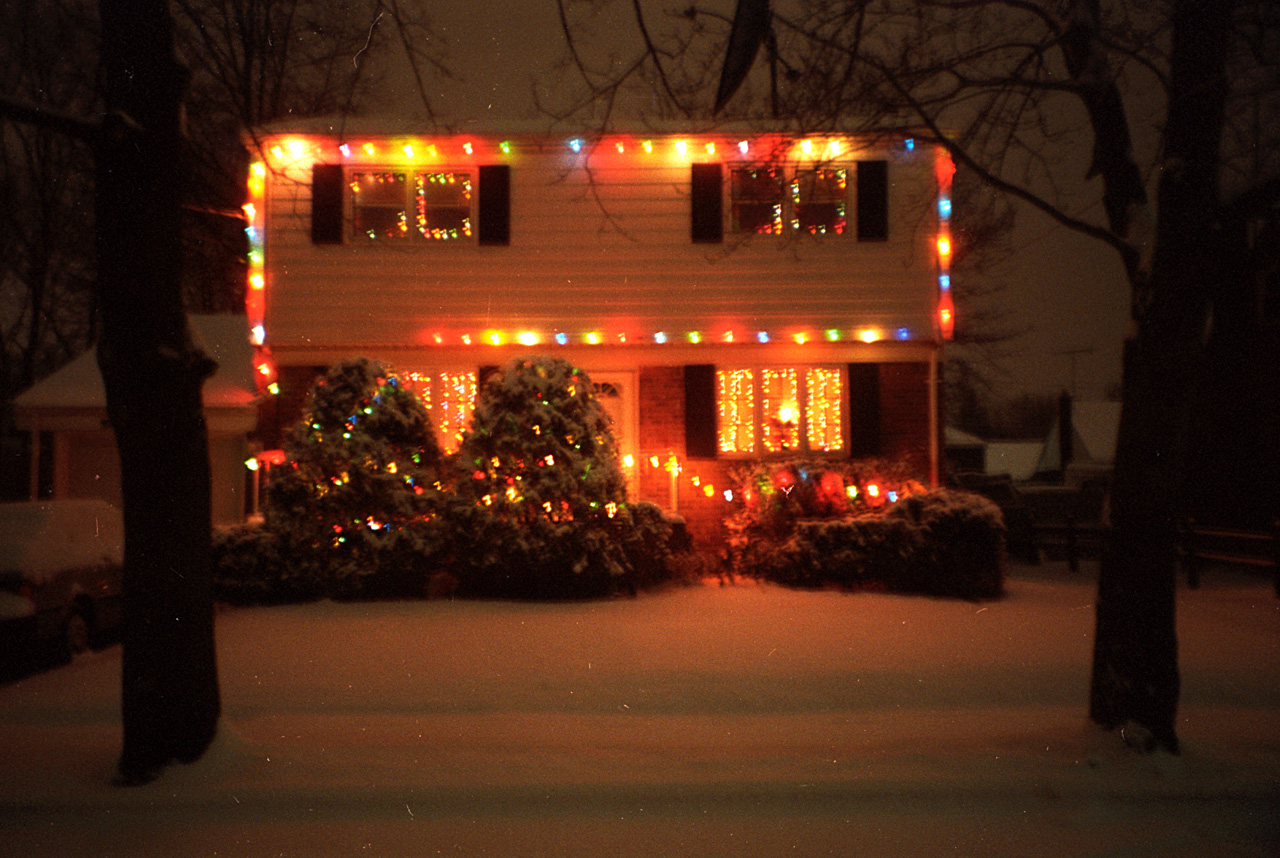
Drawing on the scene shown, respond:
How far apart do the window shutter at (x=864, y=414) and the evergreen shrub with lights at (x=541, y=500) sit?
160 inches

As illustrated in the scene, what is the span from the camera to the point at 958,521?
11500 millimetres

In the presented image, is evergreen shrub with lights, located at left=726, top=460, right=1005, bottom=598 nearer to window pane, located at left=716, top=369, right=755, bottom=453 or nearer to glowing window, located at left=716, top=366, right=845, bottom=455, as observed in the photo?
glowing window, located at left=716, top=366, right=845, bottom=455

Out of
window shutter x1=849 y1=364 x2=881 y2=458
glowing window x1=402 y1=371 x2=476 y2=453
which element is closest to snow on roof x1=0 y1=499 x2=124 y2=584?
glowing window x1=402 y1=371 x2=476 y2=453

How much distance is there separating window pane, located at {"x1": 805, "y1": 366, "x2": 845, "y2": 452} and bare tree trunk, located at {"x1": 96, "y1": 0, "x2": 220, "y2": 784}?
33.2 ft

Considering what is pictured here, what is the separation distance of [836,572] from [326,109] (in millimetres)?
14213

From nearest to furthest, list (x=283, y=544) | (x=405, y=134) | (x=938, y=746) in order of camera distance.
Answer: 1. (x=938, y=746)
2. (x=283, y=544)
3. (x=405, y=134)

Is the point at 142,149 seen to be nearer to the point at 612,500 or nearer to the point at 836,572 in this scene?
the point at 612,500

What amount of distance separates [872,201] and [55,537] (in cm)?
1120

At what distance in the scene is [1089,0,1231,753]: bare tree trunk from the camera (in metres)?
5.70

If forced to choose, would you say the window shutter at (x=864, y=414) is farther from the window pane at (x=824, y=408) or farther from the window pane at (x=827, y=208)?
the window pane at (x=827, y=208)

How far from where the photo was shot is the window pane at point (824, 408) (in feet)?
46.8

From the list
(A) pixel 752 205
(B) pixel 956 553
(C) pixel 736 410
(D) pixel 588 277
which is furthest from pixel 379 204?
(B) pixel 956 553

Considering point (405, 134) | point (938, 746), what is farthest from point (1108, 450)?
point (938, 746)

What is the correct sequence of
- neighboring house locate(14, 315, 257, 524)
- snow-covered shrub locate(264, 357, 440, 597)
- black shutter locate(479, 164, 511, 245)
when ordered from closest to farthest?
snow-covered shrub locate(264, 357, 440, 597) → black shutter locate(479, 164, 511, 245) → neighboring house locate(14, 315, 257, 524)
